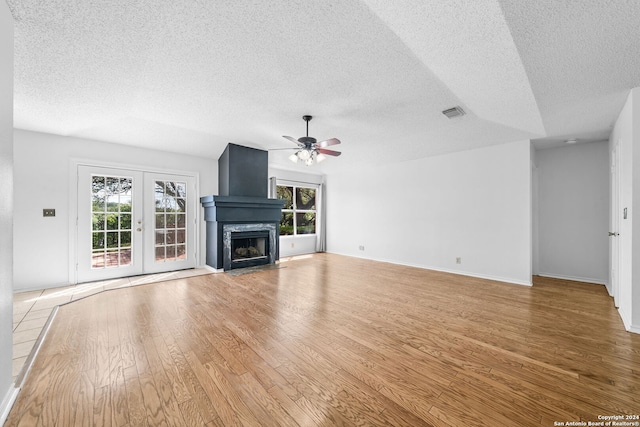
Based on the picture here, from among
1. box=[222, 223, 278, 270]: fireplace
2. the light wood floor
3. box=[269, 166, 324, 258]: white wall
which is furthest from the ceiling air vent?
box=[269, 166, 324, 258]: white wall

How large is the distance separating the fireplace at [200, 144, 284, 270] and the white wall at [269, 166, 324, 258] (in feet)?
3.53

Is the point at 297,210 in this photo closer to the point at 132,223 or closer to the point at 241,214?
the point at 241,214

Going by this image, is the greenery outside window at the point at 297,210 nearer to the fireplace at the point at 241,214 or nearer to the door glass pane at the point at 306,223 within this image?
the door glass pane at the point at 306,223

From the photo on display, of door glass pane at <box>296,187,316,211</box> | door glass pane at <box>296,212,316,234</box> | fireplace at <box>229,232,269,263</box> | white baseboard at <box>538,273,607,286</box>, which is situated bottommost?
white baseboard at <box>538,273,607,286</box>

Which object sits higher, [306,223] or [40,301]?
[306,223]

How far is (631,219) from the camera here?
2.70 m

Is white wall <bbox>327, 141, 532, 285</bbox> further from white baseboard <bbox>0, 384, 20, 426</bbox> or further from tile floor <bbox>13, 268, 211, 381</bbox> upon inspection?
white baseboard <bbox>0, 384, 20, 426</bbox>

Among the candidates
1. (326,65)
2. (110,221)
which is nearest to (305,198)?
(110,221)

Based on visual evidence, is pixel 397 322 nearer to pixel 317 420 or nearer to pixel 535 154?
pixel 317 420

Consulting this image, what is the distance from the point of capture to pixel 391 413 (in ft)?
5.03

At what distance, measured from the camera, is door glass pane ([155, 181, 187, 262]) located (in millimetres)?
5191

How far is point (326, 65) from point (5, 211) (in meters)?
2.75

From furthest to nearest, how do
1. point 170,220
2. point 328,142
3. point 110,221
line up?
1. point 170,220
2. point 110,221
3. point 328,142

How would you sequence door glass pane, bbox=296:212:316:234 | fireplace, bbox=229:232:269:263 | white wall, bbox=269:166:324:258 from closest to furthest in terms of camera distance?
fireplace, bbox=229:232:269:263, white wall, bbox=269:166:324:258, door glass pane, bbox=296:212:316:234
